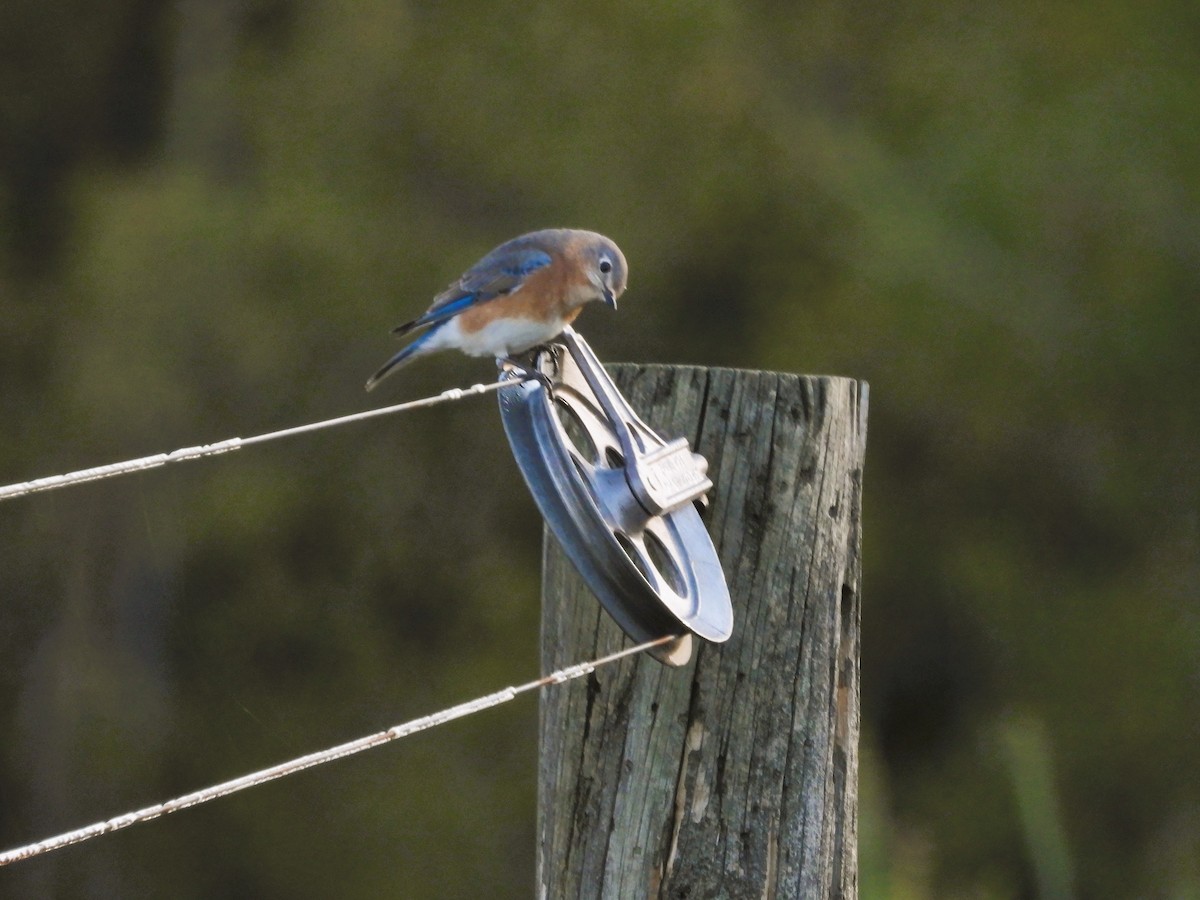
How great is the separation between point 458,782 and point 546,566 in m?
6.53

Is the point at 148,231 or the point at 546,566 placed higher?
the point at 148,231

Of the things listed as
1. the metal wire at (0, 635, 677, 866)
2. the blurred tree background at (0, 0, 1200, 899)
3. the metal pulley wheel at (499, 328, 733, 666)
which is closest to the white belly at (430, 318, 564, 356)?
the metal pulley wheel at (499, 328, 733, 666)

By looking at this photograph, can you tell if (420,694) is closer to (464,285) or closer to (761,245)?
(761,245)

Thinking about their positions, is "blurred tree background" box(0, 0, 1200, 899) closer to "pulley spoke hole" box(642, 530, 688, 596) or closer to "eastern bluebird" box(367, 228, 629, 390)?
"eastern bluebird" box(367, 228, 629, 390)

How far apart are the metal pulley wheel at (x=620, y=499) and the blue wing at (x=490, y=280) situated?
5.14 feet

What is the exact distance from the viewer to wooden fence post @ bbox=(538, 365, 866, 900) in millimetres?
2299

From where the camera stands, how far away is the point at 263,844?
364 inches

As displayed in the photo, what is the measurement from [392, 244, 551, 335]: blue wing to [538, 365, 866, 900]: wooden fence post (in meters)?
1.66

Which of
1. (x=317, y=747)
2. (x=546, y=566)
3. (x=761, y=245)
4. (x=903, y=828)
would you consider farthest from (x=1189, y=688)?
(x=546, y=566)

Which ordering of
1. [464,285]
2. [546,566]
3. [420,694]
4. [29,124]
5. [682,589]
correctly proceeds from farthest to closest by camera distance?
[29,124], [420,694], [464,285], [546,566], [682,589]

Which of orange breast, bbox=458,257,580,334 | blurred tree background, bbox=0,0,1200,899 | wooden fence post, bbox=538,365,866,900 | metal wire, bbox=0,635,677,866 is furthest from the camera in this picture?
blurred tree background, bbox=0,0,1200,899

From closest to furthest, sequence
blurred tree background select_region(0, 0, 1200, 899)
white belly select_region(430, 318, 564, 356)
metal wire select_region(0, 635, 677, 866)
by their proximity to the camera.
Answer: metal wire select_region(0, 635, 677, 866) → white belly select_region(430, 318, 564, 356) → blurred tree background select_region(0, 0, 1200, 899)

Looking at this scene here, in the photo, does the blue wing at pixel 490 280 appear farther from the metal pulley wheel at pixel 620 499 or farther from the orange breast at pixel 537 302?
the metal pulley wheel at pixel 620 499

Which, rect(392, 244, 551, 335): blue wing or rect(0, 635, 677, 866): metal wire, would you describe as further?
rect(392, 244, 551, 335): blue wing
